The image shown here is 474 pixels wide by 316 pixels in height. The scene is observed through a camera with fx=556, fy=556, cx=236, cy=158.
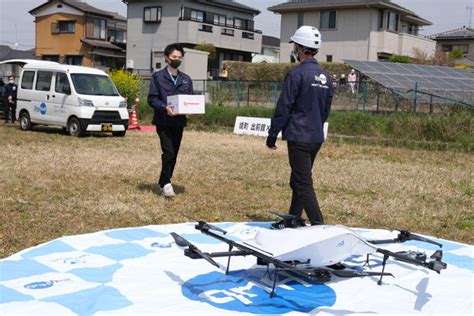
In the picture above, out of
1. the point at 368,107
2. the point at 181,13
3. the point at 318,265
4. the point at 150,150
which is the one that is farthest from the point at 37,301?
the point at 181,13

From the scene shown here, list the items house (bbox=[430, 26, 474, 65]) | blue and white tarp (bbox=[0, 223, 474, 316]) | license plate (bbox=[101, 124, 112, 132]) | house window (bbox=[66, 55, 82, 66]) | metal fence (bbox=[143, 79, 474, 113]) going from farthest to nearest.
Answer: house (bbox=[430, 26, 474, 65]) → house window (bbox=[66, 55, 82, 66]) → metal fence (bbox=[143, 79, 474, 113]) → license plate (bbox=[101, 124, 112, 132]) → blue and white tarp (bbox=[0, 223, 474, 316])

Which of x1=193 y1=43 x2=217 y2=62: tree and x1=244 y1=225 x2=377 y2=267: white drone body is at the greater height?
x1=193 y1=43 x2=217 y2=62: tree

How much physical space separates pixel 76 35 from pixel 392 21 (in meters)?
23.8

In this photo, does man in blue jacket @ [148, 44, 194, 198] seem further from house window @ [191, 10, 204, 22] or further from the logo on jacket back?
house window @ [191, 10, 204, 22]

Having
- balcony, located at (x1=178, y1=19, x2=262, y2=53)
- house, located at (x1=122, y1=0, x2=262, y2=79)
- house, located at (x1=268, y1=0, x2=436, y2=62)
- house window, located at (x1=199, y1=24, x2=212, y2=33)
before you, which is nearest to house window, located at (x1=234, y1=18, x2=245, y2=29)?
house, located at (x1=122, y1=0, x2=262, y2=79)

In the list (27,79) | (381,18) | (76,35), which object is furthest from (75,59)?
(27,79)

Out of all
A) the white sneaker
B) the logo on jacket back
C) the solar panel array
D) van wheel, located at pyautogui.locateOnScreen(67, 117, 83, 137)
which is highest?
the solar panel array

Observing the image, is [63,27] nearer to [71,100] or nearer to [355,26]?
[355,26]

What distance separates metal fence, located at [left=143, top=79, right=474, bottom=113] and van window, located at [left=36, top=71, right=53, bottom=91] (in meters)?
5.88

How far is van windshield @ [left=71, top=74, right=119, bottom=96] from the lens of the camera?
1460 centimetres

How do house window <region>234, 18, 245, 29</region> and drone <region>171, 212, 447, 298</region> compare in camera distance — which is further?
house window <region>234, 18, 245, 29</region>

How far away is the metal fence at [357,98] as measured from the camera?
1728 centimetres

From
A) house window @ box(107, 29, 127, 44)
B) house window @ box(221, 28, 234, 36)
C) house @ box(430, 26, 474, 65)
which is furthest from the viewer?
house @ box(430, 26, 474, 65)

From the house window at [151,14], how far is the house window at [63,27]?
651 cm
